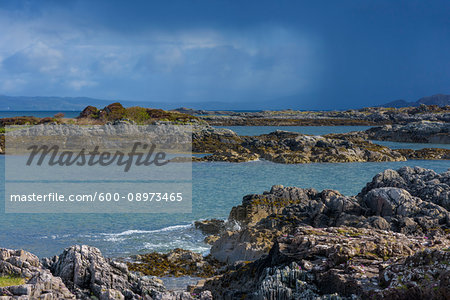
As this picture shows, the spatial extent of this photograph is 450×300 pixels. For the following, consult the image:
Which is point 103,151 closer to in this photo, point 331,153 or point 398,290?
point 331,153

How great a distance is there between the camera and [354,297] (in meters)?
7.88

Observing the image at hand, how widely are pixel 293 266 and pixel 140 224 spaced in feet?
41.0

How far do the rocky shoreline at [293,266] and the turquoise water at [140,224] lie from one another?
2.28m

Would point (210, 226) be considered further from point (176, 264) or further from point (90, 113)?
A: point (90, 113)

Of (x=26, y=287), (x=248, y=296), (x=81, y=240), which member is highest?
(x=26, y=287)

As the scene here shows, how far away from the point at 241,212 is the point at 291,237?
922 cm

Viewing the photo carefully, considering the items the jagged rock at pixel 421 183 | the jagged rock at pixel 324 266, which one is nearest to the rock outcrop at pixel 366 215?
the jagged rock at pixel 421 183

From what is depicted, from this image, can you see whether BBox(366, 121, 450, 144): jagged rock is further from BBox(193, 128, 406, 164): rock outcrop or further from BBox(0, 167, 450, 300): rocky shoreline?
BBox(0, 167, 450, 300): rocky shoreline

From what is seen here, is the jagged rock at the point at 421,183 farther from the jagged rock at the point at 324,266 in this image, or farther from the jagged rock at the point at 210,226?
the jagged rock at the point at 324,266

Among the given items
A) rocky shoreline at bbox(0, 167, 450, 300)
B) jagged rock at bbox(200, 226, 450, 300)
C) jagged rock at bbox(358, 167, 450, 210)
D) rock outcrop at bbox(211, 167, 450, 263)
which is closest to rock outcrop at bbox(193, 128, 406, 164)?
jagged rock at bbox(358, 167, 450, 210)

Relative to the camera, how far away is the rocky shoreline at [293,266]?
7648mm

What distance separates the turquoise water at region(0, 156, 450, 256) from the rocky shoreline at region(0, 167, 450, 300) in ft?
7.49

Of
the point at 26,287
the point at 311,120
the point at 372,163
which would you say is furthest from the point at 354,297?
the point at 311,120

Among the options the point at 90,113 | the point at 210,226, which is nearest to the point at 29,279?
the point at 210,226
